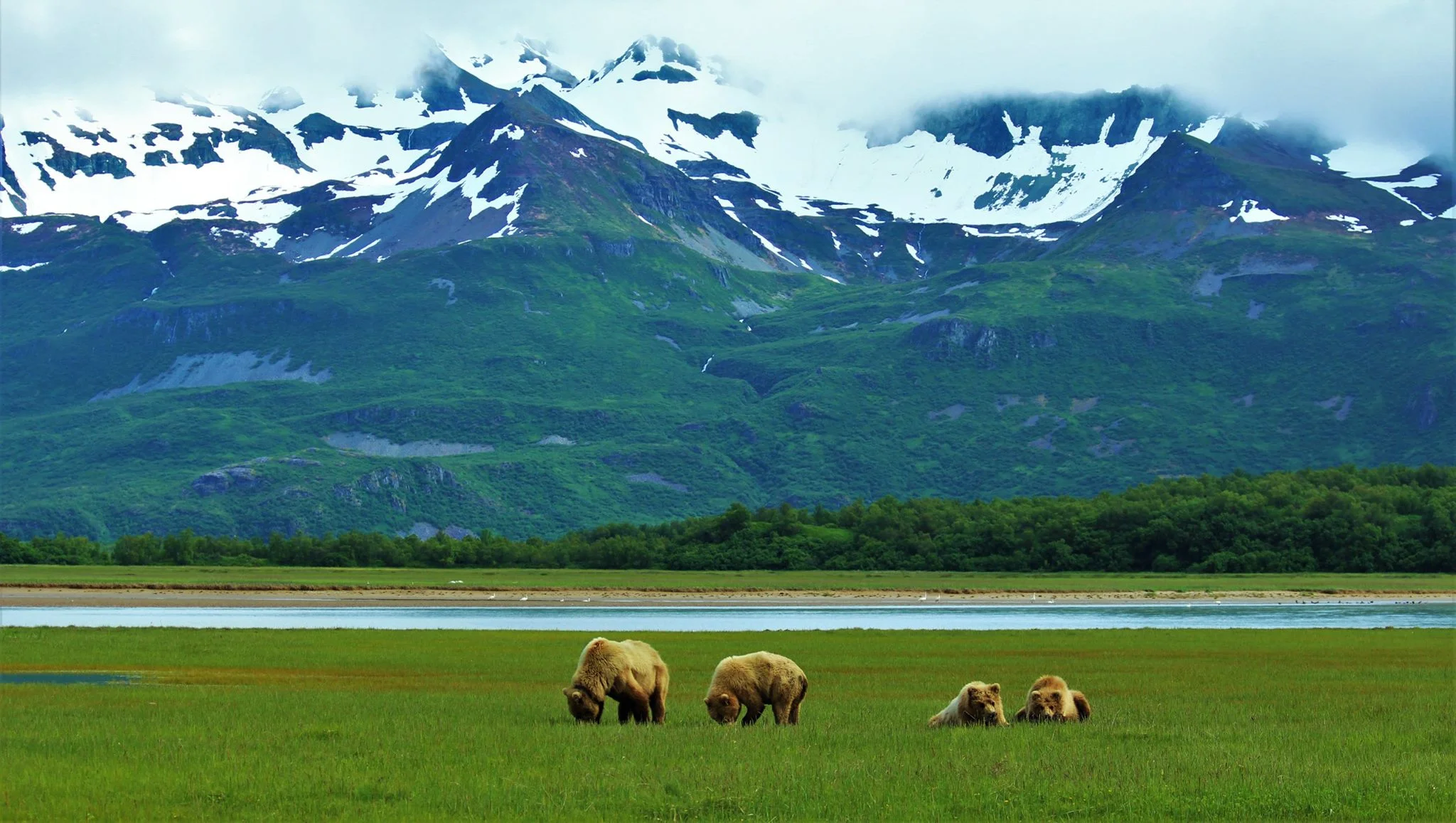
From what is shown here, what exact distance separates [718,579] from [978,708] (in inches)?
3884

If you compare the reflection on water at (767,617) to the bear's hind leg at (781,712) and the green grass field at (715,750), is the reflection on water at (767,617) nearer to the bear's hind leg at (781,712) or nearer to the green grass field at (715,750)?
the green grass field at (715,750)

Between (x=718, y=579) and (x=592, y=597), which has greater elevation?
(x=718, y=579)

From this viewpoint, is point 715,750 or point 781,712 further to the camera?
point 781,712

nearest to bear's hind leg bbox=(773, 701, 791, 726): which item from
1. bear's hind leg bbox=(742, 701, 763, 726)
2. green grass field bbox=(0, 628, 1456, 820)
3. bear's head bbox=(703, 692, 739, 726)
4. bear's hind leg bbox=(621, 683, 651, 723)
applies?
bear's hind leg bbox=(742, 701, 763, 726)

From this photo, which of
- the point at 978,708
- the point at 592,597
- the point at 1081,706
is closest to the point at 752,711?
the point at 978,708

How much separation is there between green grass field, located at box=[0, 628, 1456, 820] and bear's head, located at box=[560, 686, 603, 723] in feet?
1.56

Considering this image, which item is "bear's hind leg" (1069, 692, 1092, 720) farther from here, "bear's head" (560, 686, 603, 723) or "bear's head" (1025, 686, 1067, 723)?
"bear's head" (560, 686, 603, 723)

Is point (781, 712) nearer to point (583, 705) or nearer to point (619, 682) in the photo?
point (619, 682)

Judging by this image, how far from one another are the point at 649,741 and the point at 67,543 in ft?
438

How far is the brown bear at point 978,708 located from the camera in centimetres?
2705

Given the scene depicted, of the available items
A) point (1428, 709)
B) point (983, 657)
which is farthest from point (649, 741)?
point (983, 657)

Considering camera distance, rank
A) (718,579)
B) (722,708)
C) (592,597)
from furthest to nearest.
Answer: (718,579)
(592,597)
(722,708)

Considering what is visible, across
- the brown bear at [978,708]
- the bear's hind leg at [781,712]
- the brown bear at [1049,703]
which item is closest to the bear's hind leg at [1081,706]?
the brown bear at [1049,703]

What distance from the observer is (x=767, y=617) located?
3147 inches
